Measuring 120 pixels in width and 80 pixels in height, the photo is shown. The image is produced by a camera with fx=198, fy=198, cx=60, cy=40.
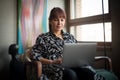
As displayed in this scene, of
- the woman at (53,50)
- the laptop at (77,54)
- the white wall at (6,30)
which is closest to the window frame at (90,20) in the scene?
the woman at (53,50)

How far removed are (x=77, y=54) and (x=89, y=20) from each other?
1.55 meters

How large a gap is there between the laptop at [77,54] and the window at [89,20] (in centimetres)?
99

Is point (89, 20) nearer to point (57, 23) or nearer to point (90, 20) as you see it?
point (90, 20)

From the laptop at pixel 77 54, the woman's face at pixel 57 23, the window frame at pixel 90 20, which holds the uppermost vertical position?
the window frame at pixel 90 20

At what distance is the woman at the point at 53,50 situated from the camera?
2016mm

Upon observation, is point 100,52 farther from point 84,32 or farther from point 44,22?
point 44,22

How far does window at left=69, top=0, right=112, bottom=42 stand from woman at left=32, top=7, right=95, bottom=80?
2.73 feet

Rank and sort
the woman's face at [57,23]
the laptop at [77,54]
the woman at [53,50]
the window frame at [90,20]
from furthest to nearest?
the window frame at [90,20] < the woman's face at [57,23] < the woman at [53,50] < the laptop at [77,54]

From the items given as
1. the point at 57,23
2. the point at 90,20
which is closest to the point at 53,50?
the point at 57,23

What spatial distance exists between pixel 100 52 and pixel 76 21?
2.89ft

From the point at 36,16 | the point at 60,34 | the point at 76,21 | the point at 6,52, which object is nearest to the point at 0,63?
the point at 6,52

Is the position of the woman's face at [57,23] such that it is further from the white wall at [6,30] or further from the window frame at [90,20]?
the white wall at [6,30]

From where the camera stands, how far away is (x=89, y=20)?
130 inches

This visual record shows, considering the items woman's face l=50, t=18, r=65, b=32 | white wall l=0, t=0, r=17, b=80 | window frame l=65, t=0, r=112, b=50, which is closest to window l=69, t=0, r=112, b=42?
window frame l=65, t=0, r=112, b=50
